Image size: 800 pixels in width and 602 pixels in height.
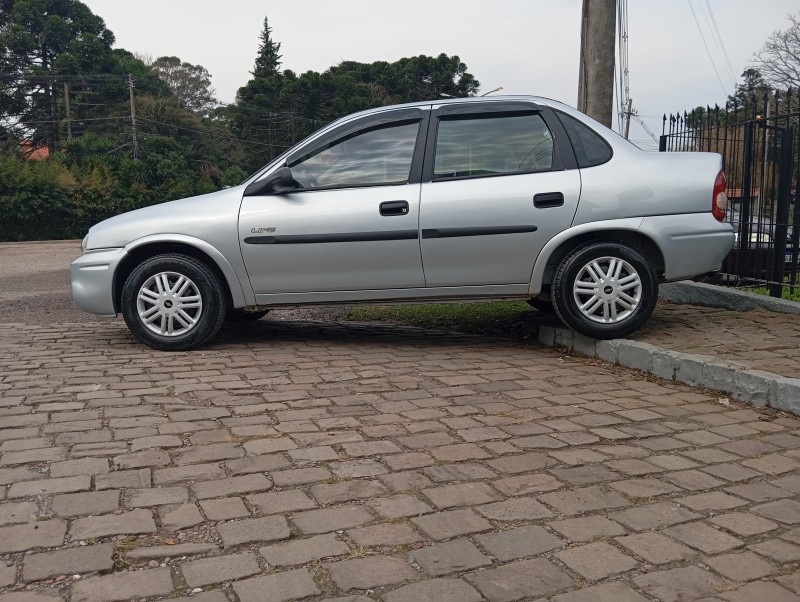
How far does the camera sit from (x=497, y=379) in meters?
5.29

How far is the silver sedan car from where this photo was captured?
5855 mm

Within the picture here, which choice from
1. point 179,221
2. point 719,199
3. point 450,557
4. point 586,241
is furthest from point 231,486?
point 719,199

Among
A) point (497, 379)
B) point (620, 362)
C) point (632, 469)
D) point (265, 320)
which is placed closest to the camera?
point (632, 469)

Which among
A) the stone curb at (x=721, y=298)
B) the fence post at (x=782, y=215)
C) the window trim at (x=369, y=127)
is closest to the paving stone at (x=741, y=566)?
the window trim at (x=369, y=127)

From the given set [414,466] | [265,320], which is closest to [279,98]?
[265,320]

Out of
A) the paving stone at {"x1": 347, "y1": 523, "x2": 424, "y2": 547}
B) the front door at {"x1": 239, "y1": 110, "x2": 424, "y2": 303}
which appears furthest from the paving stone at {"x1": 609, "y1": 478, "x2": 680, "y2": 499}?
the front door at {"x1": 239, "y1": 110, "x2": 424, "y2": 303}

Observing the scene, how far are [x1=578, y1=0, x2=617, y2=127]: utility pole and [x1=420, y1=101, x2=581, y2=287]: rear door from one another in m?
2.47

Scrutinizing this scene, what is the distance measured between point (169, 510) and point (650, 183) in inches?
164

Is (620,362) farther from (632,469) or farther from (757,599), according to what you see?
(757,599)

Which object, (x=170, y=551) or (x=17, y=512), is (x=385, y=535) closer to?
(x=170, y=551)

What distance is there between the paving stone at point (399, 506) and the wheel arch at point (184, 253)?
3.27m

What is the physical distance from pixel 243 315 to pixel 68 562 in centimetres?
487

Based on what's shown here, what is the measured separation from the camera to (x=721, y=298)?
7.32m

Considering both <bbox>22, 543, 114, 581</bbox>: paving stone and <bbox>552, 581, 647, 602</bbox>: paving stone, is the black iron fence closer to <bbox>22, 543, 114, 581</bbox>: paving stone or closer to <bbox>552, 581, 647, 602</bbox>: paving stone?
<bbox>552, 581, 647, 602</bbox>: paving stone
